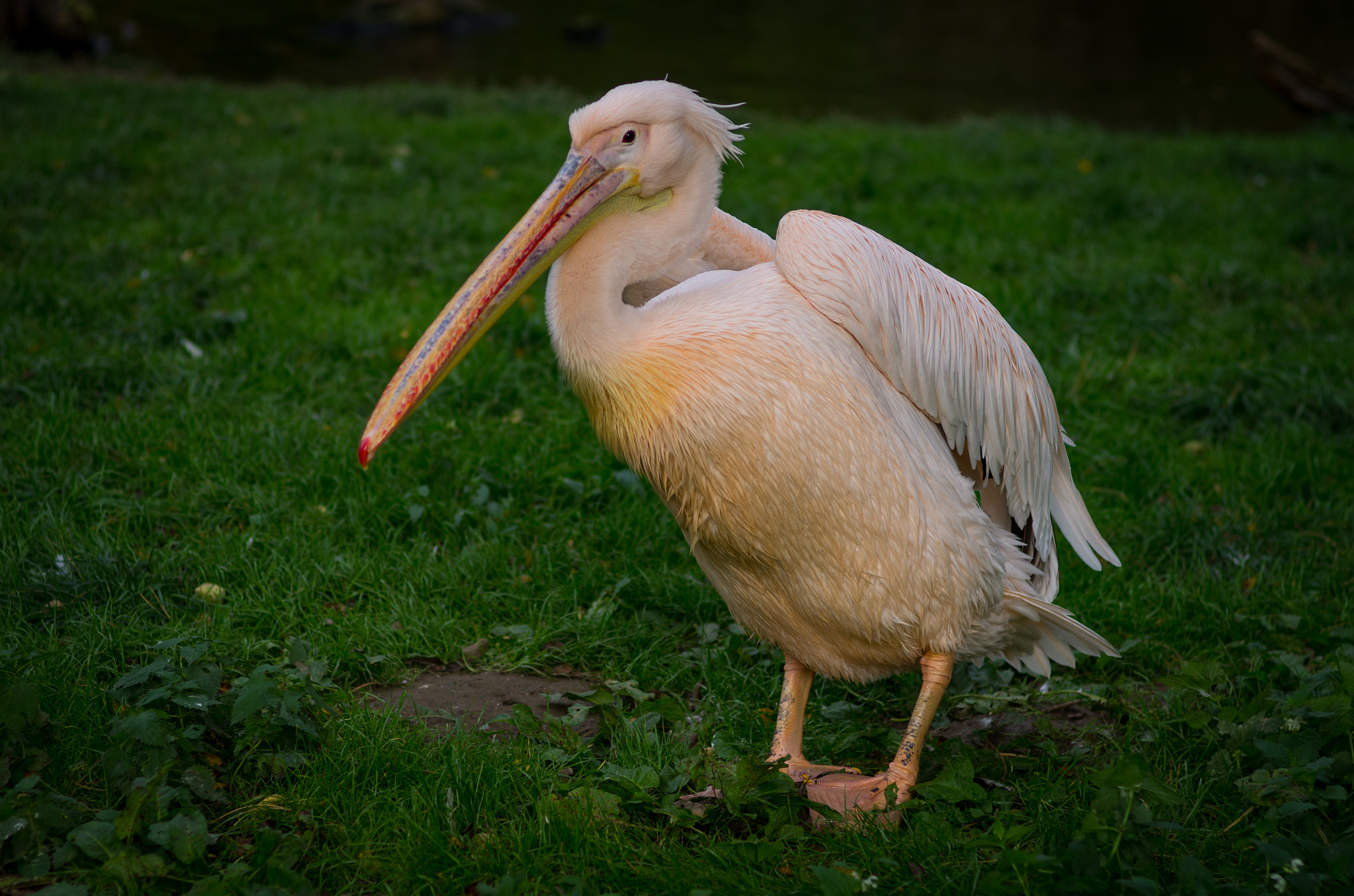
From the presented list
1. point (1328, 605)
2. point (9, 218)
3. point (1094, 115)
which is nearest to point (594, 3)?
point (1094, 115)

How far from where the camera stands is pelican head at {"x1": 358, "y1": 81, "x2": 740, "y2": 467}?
8.13 feet

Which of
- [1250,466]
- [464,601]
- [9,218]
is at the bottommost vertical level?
[464,601]

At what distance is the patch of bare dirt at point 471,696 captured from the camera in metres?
2.89

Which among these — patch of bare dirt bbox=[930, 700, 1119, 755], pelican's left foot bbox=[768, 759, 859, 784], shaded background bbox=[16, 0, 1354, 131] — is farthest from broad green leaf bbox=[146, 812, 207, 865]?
shaded background bbox=[16, 0, 1354, 131]

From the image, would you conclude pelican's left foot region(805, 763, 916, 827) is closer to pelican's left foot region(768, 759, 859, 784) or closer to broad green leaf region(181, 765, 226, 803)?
pelican's left foot region(768, 759, 859, 784)

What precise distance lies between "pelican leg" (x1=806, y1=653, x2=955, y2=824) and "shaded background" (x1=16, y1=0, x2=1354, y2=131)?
10.3 m

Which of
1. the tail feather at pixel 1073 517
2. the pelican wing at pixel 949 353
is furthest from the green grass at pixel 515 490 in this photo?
the pelican wing at pixel 949 353

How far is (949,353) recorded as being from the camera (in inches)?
102

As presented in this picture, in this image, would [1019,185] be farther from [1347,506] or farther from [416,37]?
[416,37]

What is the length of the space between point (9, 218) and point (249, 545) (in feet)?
11.0

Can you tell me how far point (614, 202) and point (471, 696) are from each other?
1427 mm

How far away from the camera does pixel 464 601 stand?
11.0 ft

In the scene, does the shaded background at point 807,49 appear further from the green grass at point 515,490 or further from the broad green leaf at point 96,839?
the broad green leaf at point 96,839

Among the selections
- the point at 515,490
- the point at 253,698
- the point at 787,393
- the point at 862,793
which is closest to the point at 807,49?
the point at 515,490
